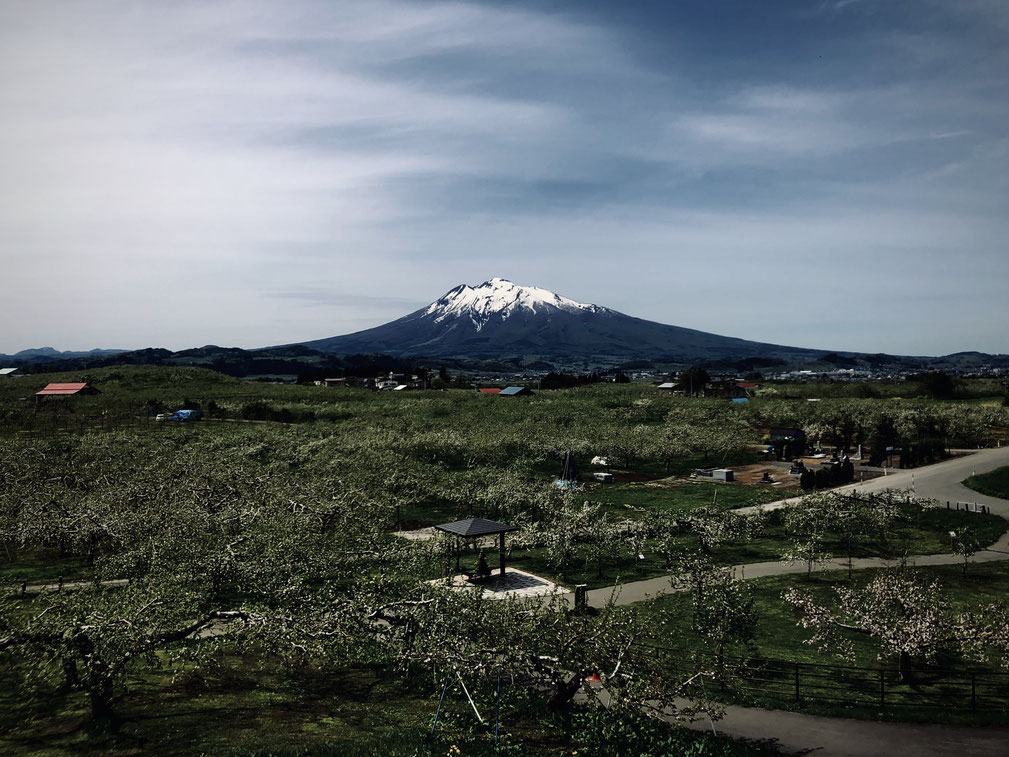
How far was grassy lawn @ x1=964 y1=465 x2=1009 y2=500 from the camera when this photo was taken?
49469 millimetres

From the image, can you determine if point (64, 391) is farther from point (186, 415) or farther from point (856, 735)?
point (856, 735)

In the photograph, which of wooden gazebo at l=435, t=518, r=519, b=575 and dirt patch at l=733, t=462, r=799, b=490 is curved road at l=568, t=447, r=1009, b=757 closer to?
wooden gazebo at l=435, t=518, r=519, b=575

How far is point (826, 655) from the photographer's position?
21359 millimetres

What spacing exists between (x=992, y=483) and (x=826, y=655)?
43.6 metres

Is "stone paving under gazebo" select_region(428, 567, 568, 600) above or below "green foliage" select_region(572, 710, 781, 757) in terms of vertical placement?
below

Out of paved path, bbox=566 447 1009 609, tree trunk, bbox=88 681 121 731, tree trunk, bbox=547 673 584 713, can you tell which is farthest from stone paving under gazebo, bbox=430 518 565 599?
tree trunk, bbox=88 681 121 731

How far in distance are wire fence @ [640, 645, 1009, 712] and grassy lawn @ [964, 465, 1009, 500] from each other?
1491 inches

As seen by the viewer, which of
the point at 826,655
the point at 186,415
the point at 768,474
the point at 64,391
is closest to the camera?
the point at 826,655

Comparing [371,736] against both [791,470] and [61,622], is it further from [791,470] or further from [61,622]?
[791,470]

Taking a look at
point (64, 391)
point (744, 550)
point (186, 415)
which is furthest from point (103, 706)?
point (64, 391)

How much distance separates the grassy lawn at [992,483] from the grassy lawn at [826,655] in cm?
2435

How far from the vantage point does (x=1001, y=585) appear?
28.1 meters

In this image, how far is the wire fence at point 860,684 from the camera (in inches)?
714

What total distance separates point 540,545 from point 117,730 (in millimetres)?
25126
